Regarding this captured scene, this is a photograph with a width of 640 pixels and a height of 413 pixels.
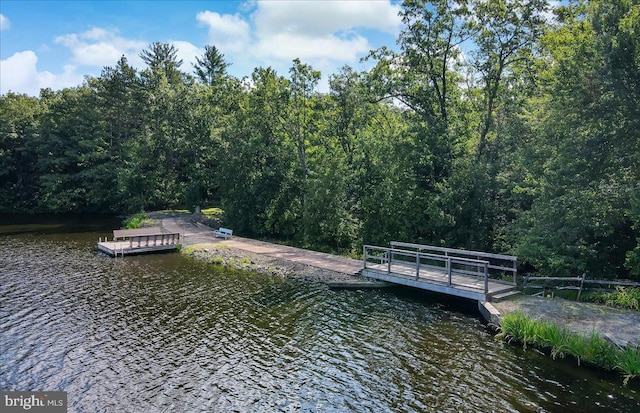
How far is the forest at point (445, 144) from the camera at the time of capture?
1382 centimetres

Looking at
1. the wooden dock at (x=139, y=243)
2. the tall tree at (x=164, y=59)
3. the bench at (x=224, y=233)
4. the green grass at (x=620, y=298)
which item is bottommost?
the wooden dock at (x=139, y=243)

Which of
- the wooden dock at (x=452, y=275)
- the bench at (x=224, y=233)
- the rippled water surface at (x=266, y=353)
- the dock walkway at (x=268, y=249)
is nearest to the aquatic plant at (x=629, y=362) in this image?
the rippled water surface at (x=266, y=353)

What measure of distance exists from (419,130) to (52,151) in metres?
41.7

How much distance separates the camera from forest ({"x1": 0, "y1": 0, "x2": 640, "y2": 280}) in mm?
13820

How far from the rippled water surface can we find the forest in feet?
17.0

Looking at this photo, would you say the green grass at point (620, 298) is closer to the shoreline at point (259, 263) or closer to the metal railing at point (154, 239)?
the shoreline at point (259, 263)

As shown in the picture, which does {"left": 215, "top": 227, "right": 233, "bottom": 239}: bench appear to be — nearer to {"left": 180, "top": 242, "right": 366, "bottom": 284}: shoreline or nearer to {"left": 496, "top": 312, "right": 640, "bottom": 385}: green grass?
{"left": 180, "top": 242, "right": 366, "bottom": 284}: shoreline

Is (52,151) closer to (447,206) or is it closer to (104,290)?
(104,290)

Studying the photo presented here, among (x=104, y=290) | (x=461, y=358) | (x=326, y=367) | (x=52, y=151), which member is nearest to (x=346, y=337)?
(x=326, y=367)

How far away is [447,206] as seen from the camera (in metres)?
19.9

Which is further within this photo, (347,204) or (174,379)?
(347,204)

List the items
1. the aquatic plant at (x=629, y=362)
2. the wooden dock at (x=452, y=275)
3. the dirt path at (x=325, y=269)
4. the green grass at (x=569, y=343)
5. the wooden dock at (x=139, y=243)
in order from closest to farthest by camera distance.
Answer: the aquatic plant at (x=629, y=362) < the green grass at (x=569, y=343) < the dirt path at (x=325, y=269) < the wooden dock at (x=452, y=275) < the wooden dock at (x=139, y=243)

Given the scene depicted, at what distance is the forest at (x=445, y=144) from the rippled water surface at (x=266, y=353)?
518cm

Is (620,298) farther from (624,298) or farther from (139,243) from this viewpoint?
(139,243)
